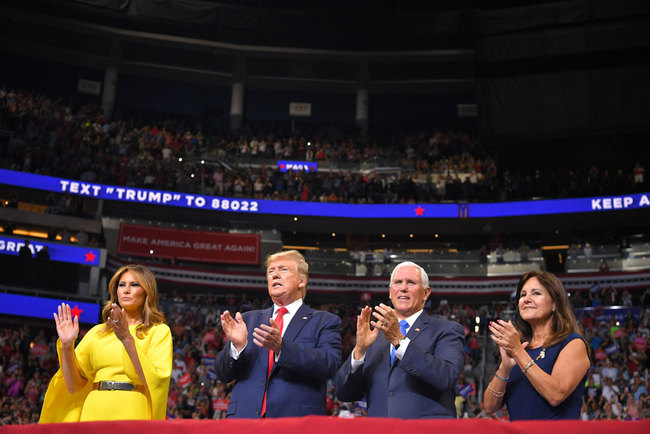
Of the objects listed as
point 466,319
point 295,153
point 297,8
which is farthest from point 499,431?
point 297,8

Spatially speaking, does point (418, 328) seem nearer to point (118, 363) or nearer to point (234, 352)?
point (234, 352)

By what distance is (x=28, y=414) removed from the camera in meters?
13.4

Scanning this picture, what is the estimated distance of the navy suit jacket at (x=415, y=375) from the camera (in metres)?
3.98

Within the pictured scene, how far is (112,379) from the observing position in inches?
170

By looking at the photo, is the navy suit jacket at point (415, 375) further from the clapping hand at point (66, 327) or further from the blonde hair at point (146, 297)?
the clapping hand at point (66, 327)

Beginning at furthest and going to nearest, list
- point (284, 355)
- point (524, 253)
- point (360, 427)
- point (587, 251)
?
point (524, 253) < point (587, 251) < point (284, 355) < point (360, 427)

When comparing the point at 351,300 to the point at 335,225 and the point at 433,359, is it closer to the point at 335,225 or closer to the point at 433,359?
the point at 335,225

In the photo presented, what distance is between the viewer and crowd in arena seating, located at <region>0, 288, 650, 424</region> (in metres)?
13.7

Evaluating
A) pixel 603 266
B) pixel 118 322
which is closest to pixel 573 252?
pixel 603 266

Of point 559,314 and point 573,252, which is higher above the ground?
point 573,252

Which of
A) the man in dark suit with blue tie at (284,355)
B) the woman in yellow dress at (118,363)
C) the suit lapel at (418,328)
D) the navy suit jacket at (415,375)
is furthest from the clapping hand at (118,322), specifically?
the suit lapel at (418,328)

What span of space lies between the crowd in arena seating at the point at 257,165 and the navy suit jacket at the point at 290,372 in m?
22.1

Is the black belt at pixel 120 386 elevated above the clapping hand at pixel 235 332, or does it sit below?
below

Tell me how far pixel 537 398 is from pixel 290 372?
1.54 metres
